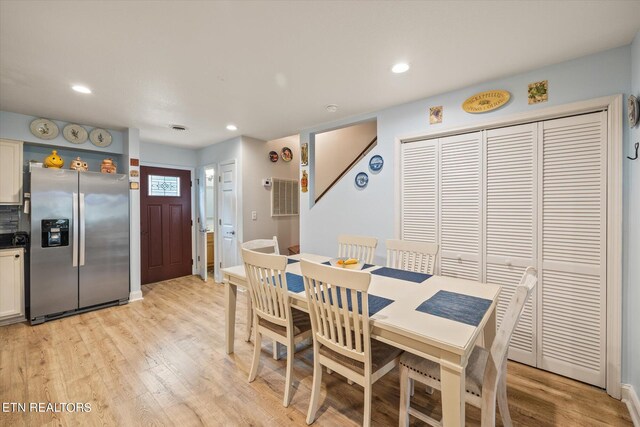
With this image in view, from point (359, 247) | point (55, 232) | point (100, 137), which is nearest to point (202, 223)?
point (100, 137)

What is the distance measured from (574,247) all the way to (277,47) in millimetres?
2644

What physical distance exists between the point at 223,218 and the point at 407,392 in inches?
155

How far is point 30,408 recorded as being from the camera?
182 centimetres

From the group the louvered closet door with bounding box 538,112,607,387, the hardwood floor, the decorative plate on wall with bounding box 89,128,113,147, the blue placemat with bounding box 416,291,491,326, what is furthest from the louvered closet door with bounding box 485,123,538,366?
the decorative plate on wall with bounding box 89,128,113,147

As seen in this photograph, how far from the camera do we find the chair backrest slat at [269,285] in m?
1.77

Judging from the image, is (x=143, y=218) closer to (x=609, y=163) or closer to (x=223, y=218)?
(x=223, y=218)

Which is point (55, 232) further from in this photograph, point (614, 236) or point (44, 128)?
point (614, 236)

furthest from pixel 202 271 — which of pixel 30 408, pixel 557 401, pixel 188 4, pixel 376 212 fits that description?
pixel 557 401

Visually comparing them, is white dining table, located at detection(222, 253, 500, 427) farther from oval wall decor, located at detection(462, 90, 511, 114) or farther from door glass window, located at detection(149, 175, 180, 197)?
door glass window, located at detection(149, 175, 180, 197)

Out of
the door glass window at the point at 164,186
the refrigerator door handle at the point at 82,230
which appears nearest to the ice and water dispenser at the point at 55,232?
the refrigerator door handle at the point at 82,230

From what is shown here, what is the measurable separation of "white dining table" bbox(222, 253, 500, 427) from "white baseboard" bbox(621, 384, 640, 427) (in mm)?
902

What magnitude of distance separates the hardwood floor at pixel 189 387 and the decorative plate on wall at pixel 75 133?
90.7 inches

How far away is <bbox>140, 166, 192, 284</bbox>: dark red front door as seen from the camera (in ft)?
15.3

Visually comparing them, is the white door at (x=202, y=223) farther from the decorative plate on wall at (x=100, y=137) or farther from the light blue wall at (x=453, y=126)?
the light blue wall at (x=453, y=126)
